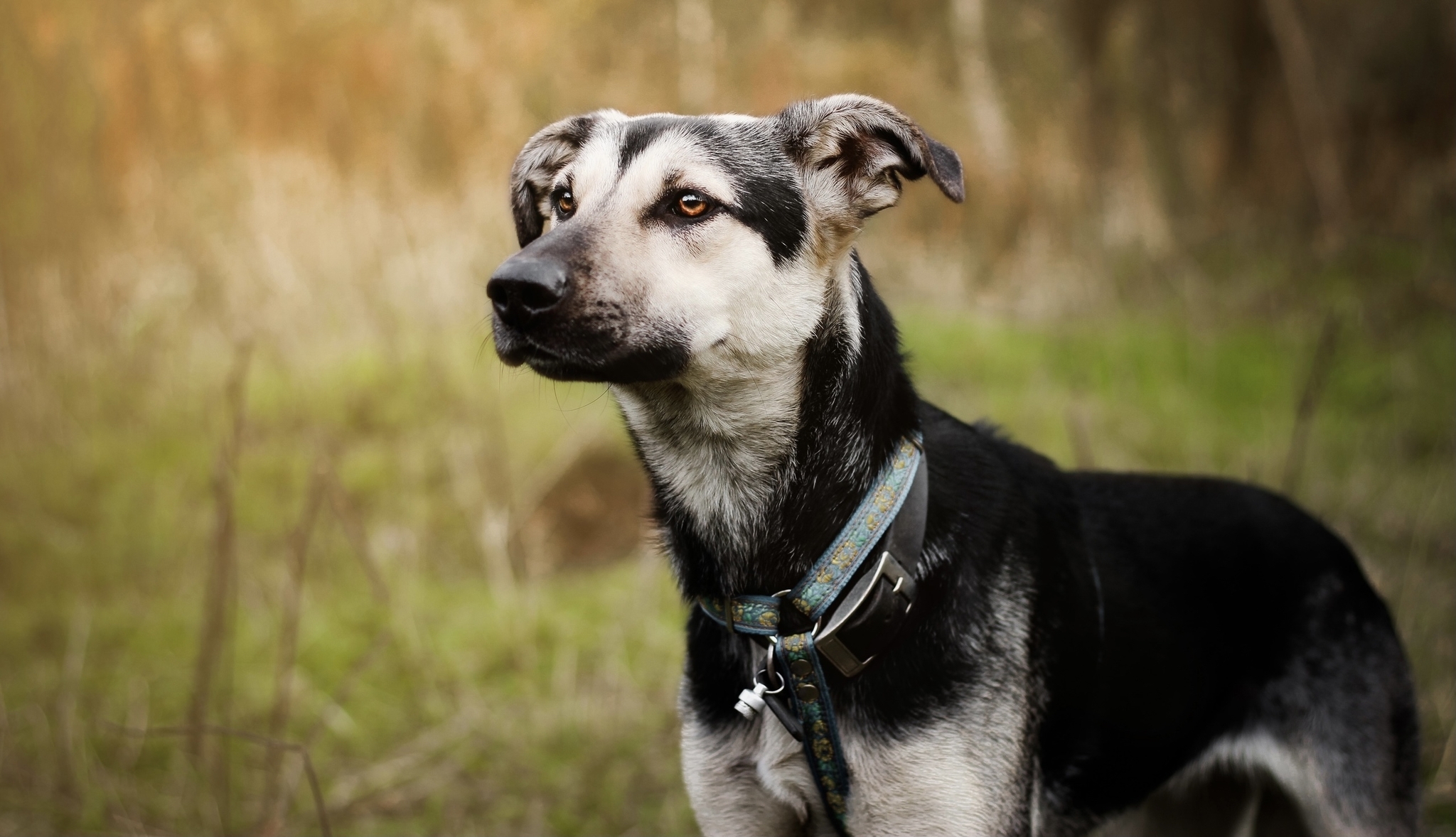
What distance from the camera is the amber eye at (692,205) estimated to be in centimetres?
254

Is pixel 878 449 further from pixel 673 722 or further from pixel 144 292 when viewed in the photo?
pixel 144 292

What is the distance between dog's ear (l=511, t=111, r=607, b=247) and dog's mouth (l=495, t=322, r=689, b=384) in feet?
2.41

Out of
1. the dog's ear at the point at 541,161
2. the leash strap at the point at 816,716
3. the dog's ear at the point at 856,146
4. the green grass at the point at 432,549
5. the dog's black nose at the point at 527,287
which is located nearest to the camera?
the dog's black nose at the point at 527,287

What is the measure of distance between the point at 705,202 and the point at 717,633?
103cm

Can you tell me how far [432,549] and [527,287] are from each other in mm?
4291

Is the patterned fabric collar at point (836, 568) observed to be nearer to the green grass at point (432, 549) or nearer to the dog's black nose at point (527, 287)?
the dog's black nose at point (527, 287)

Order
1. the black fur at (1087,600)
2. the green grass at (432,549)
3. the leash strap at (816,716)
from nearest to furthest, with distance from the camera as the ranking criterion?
the leash strap at (816,716) < the black fur at (1087,600) < the green grass at (432,549)

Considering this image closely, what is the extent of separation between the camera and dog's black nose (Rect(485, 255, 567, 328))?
219 centimetres

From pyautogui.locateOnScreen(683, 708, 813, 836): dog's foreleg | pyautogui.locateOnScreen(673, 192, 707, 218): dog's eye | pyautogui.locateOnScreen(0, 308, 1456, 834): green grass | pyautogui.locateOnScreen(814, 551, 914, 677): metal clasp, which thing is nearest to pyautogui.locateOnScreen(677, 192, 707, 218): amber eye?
pyautogui.locateOnScreen(673, 192, 707, 218): dog's eye

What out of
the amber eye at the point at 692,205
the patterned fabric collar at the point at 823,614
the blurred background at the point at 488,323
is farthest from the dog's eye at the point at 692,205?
the blurred background at the point at 488,323

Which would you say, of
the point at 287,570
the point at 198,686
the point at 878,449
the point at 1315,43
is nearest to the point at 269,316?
the point at 287,570

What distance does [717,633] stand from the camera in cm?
260

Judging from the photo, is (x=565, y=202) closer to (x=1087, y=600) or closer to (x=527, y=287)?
(x=527, y=287)

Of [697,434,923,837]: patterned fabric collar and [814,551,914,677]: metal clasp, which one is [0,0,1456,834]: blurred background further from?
[814,551,914,677]: metal clasp
